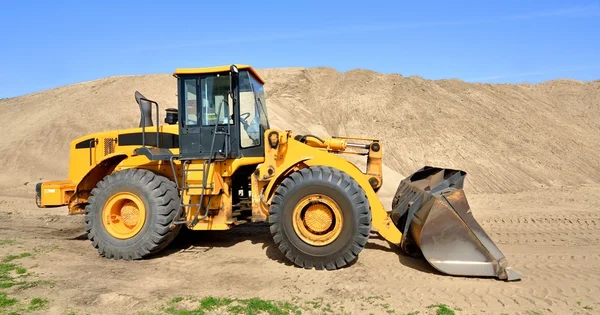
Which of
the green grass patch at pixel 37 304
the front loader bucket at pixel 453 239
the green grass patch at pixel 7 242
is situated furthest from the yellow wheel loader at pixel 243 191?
the green grass patch at pixel 37 304

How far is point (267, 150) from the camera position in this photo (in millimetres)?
6203

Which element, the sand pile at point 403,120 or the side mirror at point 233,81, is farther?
the sand pile at point 403,120

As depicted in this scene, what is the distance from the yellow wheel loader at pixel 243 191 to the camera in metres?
5.55

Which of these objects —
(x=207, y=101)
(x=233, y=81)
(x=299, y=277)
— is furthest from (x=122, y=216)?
(x=299, y=277)

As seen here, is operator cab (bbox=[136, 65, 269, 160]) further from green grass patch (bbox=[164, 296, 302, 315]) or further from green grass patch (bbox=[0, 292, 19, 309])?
green grass patch (bbox=[0, 292, 19, 309])

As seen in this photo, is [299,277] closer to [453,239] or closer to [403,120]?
[453,239]

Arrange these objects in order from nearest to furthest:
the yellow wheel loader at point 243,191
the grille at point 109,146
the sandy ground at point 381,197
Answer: the sandy ground at point 381,197 < the yellow wheel loader at point 243,191 < the grille at point 109,146

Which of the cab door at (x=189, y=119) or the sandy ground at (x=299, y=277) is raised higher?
the cab door at (x=189, y=119)

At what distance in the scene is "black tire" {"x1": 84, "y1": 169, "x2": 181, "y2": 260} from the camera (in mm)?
6250

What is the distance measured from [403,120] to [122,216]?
17285 millimetres

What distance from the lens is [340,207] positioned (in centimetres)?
569

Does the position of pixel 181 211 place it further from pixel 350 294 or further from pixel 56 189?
pixel 350 294

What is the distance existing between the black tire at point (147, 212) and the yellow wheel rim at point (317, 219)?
192cm

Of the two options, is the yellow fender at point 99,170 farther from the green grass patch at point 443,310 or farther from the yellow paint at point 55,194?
the green grass patch at point 443,310
